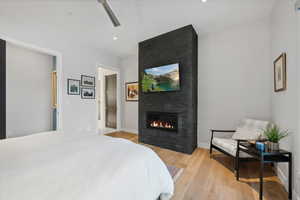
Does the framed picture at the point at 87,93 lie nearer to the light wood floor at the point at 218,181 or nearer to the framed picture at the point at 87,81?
the framed picture at the point at 87,81

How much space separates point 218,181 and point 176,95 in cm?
185

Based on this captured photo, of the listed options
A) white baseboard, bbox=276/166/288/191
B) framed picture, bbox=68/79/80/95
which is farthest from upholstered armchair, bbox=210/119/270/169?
framed picture, bbox=68/79/80/95

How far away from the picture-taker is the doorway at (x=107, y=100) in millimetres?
5578

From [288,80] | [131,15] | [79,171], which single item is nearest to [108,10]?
[131,15]

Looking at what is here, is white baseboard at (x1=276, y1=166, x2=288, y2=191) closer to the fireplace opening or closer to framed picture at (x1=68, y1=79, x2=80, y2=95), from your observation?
the fireplace opening

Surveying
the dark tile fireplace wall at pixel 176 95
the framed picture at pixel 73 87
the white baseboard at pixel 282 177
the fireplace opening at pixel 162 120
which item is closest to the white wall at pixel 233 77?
the dark tile fireplace wall at pixel 176 95

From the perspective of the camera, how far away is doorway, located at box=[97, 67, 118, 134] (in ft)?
18.3

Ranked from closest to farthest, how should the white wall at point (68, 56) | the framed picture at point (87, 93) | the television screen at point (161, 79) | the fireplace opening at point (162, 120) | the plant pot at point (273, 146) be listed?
the plant pot at point (273, 146), the white wall at point (68, 56), the television screen at point (161, 79), the fireplace opening at point (162, 120), the framed picture at point (87, 93)

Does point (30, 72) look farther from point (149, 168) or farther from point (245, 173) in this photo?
point (245, 173)

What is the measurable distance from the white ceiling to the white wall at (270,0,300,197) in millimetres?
572

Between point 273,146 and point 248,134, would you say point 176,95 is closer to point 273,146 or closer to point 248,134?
point 248,134

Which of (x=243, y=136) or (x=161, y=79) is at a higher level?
(x=161, y=79)

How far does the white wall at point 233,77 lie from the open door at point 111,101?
3319 millimetres

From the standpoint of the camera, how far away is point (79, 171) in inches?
35.4
